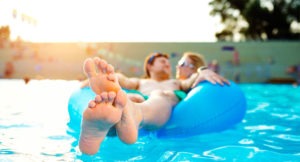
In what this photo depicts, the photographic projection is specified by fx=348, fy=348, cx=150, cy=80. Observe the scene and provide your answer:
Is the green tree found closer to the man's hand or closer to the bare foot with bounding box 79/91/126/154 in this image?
the man's hand

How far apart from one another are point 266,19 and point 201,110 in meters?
20.9

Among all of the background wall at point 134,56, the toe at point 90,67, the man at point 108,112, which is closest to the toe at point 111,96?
the man at point 108,112

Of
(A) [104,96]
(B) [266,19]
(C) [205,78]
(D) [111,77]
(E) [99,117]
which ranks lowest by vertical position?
(E) [99,117]

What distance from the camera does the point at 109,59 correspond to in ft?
50.5

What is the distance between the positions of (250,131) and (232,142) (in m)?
0.64

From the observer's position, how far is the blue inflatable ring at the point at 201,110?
9.28 ft

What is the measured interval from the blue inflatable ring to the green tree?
796 inches

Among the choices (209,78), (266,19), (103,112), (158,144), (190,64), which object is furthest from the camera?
(266,19)

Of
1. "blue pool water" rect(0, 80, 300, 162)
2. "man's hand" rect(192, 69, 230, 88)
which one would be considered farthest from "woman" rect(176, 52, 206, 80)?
"blue pool water" rect(0, 80, 300, 162)

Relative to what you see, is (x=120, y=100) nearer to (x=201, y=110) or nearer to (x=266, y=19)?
(x=201, y=110)

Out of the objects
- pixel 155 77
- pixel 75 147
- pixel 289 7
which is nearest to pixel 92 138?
pixel 75 147

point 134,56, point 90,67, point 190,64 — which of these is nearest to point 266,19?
point 134,56

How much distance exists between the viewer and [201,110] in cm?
288

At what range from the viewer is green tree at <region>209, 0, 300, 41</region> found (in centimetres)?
2192
